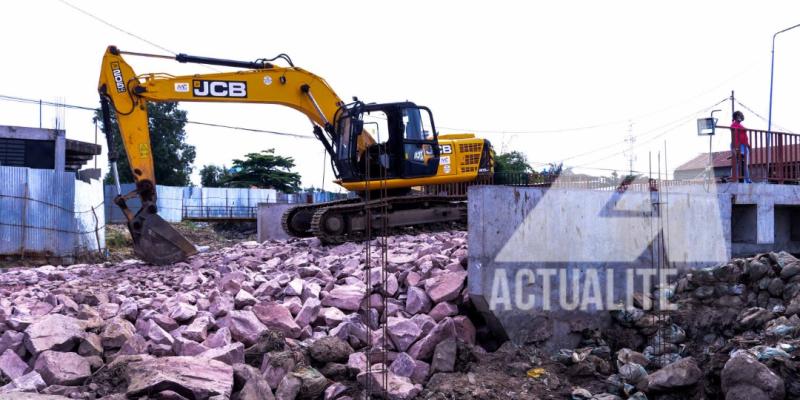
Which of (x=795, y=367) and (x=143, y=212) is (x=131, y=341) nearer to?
(x=143, y=212)

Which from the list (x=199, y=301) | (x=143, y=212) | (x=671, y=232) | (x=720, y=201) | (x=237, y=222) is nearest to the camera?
(x=199, y=301)

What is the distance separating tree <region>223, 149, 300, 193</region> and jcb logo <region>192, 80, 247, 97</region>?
32.1 metres

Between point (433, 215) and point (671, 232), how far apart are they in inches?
177

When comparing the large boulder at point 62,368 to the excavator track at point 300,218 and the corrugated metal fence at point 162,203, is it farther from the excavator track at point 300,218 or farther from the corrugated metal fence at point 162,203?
the corrugated metal fence at point 162,203

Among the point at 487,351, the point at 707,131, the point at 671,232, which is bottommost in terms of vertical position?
the point at 487,351

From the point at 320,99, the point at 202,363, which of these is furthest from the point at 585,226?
the point at 320,99

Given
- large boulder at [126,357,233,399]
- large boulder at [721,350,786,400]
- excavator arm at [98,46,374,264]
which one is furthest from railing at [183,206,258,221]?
large boulder at [721,350,786,400]

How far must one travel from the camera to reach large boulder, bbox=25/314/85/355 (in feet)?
17.4

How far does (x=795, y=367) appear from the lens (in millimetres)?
4887

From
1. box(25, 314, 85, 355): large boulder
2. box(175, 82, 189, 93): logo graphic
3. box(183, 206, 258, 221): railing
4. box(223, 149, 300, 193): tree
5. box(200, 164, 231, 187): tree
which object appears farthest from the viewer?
box(200, 164, 231, 187): tree

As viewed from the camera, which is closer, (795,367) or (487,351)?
(795,367)

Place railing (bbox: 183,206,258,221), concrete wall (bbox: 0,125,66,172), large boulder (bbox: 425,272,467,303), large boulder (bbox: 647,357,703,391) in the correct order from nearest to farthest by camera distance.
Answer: large boulder (bbox: 647,357,703,391), large boulder (bbox: 425,272,467,303), concrete wall (bbox: 0,125,66,172), railing (bbox: 183,206,258,221)

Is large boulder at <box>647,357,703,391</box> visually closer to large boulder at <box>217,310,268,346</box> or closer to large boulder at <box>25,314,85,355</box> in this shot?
large boulder at <box>217,310,268,346</box>

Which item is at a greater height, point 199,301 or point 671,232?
point 671,232
